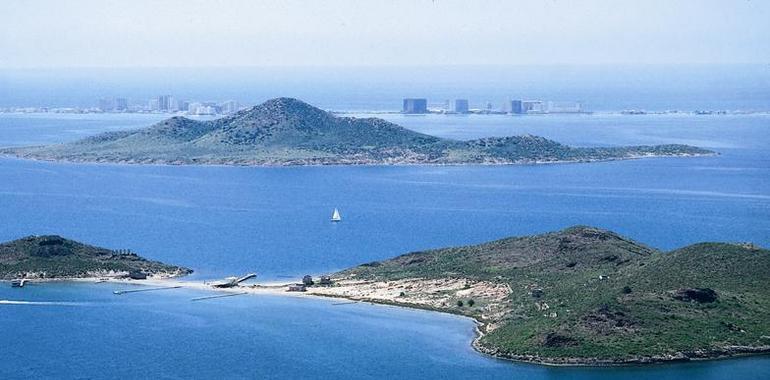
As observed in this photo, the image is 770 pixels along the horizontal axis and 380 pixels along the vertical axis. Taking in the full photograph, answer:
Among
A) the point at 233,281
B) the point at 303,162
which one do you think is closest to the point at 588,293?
the point at 233,281

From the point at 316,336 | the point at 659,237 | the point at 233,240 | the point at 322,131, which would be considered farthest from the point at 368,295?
the point at 322,131

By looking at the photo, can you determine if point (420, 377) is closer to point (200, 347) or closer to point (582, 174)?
point (200, 347)

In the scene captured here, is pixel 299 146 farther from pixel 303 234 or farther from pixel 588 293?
pixel 588 293

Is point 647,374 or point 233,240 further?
point 233,240

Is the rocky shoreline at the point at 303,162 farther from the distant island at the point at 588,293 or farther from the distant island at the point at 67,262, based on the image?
the distant island at the point at 588,293

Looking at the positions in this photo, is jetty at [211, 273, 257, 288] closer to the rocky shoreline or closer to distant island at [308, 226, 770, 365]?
distant island at [308, 226, 770, 365]

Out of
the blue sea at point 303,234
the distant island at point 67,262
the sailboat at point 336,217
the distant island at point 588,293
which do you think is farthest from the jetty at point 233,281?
the sailboat at point 336,217

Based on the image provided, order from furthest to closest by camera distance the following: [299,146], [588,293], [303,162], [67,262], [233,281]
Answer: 1. [299,146]
2. [303,162]
3. [67,262]
4. [233,281]
5. [588,293]
